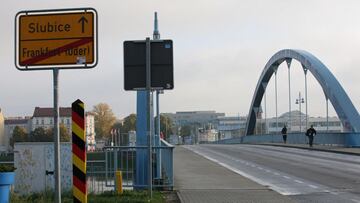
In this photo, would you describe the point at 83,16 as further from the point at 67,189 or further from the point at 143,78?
the point at 67,189

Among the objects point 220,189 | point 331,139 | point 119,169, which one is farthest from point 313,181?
point 331,139

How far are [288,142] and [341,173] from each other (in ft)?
133

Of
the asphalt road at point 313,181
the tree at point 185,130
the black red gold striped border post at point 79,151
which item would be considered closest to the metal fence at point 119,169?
the asphalt road at point 313,181

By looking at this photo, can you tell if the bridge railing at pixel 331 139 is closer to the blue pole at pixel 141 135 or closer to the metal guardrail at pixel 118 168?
the blue pole at pixel 141 135

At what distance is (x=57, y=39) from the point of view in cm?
875

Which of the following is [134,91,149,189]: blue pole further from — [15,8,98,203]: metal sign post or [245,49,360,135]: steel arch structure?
[245,49,360,135]: steel arch structure

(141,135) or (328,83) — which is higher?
(328,83)

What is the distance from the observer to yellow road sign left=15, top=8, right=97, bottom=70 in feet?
28.5

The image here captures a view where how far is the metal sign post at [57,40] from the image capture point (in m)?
8.67

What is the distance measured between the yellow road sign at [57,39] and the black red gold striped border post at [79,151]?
878mm

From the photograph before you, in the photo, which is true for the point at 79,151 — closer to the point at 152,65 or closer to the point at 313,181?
the point at 152,65

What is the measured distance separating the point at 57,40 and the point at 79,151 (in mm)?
1746

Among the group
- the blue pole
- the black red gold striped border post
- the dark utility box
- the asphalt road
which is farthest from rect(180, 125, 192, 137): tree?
the black red gold striped border post

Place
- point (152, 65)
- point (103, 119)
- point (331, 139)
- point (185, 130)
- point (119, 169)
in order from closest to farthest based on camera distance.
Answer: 1. point (152, 65)
2. point (119, 169)
3. point (331, 139)
4. point (103, 119)
5. point (185, 130)
